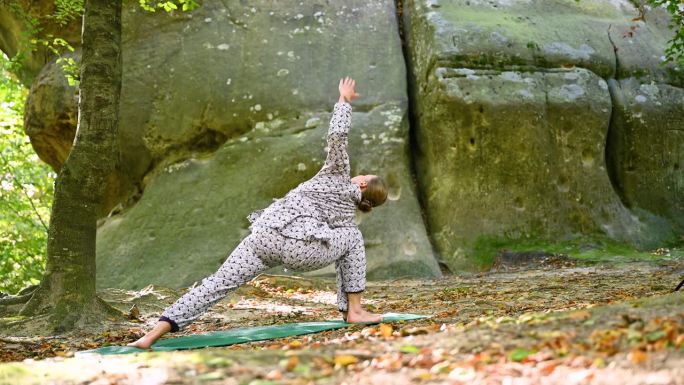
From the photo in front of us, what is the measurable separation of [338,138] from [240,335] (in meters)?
1.60

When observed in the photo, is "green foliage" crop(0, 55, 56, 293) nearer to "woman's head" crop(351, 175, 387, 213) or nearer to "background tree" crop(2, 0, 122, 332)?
"background tree" crop(2, 0, 122, 332)

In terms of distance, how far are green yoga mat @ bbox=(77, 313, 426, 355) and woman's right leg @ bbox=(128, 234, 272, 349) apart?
0.41 feet

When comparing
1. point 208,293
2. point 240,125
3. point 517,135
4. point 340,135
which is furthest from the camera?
point 240,125

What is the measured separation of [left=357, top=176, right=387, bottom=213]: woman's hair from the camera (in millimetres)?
5781

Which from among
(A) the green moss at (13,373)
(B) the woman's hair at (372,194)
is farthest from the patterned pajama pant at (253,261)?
(A) the green moss at (13,373)

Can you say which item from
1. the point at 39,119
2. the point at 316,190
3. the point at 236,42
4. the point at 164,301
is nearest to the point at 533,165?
the point at 236,42

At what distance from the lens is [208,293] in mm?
5230

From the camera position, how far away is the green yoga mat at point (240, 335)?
5.13 meters

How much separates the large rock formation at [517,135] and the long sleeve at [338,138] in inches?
228

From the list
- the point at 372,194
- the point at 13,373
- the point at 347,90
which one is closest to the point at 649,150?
the point at 372,194

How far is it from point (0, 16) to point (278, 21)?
18.0 feet

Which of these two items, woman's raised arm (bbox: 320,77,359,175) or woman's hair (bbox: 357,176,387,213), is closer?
woman's raised arm (bbox: 320,77,359,175)

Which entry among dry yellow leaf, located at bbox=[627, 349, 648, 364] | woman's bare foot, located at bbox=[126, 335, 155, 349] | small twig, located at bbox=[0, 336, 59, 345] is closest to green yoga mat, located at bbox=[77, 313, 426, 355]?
woman's bare foot, located at bbox=[126, 335, 155, 349]

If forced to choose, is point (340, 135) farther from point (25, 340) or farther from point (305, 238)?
point (25, 340)
